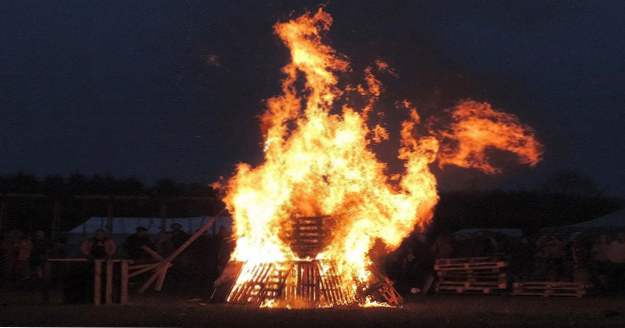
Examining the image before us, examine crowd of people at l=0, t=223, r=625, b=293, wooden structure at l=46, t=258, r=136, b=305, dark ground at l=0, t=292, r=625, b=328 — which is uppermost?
crowd of people at l=0, t=223, r=625, b=293

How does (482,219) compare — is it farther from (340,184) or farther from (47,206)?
(340,184)

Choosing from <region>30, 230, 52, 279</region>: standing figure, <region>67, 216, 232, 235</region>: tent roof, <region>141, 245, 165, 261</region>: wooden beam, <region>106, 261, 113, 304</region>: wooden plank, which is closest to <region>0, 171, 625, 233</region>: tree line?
<region>67, 216, 232, 235</region>: tent roof

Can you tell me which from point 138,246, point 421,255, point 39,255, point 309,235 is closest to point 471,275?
point 421,255

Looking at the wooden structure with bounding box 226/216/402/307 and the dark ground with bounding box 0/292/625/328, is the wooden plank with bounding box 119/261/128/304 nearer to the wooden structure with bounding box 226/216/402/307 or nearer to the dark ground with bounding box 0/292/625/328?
the dark ground with bounding box 0/292/625/328

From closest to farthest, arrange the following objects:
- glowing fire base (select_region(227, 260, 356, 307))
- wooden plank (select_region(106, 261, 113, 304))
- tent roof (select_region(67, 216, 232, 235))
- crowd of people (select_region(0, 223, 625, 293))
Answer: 1. glowing fire base (select_region(227, 260, 356, 307))
2. wooden plank (select_region(106, 261, 113, 304))
3. crowd of people (select_region(0, 223, 625, 293))
4. tent roof (select_region(67, 216, 232, 235))

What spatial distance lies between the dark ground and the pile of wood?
1724 millimetres

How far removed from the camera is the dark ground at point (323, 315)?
11.2 meters

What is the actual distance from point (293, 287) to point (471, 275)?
221 inches

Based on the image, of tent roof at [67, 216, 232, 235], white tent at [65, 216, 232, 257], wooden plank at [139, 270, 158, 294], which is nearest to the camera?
wooden plank at [139, 270, 158, 294]

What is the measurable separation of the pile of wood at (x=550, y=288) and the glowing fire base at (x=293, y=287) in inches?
208

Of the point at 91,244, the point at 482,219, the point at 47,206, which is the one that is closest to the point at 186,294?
the point at 91,244

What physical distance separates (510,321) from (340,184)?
16.5 ft

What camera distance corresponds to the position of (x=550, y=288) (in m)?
17.8

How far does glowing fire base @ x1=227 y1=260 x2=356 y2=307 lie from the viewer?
14.6 meters
